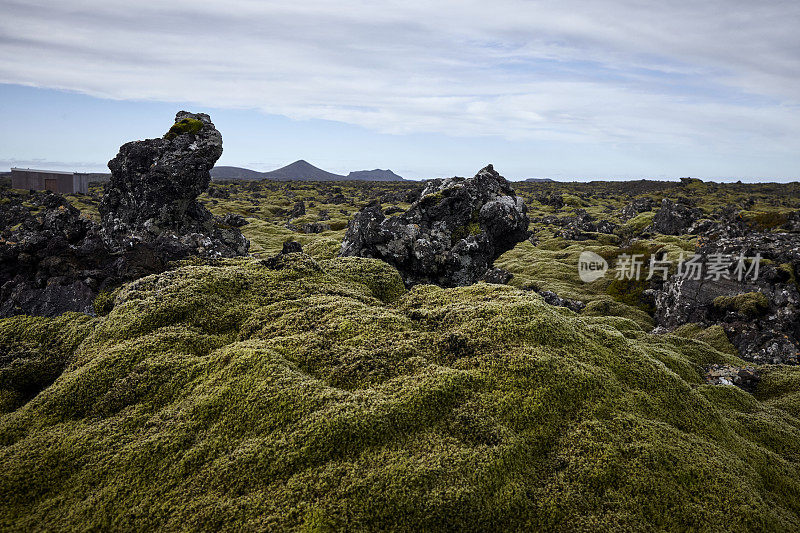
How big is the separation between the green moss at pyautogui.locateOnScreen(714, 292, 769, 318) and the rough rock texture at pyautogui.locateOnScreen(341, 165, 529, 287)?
30.2 ft

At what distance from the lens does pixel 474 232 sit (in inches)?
647

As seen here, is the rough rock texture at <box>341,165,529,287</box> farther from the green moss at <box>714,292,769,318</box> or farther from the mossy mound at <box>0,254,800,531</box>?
the green moss at <box>714,292,769,318</box>

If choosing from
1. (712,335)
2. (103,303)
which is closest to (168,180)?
(103,303)

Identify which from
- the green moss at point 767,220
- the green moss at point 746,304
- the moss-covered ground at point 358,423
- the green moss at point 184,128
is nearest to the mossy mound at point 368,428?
the moss-covered ground at point 358,423

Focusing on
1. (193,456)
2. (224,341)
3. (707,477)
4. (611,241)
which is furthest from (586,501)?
(611,241)

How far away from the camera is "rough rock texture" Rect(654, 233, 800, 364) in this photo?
16.2 metres

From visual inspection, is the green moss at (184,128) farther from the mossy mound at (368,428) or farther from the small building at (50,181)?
the small building at (50,181)

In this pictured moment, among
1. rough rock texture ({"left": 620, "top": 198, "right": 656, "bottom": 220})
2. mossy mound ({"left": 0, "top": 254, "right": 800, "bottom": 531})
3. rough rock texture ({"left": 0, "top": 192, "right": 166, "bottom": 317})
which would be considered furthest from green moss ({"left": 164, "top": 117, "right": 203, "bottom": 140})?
rough rock texture ({"left": 620, "top": 198, "right": 656, "bottom": 220})

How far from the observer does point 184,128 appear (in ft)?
56.4

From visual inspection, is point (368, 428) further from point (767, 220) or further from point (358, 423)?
point (767, 220)

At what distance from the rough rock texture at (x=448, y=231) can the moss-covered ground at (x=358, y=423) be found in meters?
5.60

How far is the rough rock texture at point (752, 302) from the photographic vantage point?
53.3ft

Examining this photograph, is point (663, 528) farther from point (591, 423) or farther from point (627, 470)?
point (591, 423)

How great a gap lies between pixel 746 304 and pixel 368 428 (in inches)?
739
